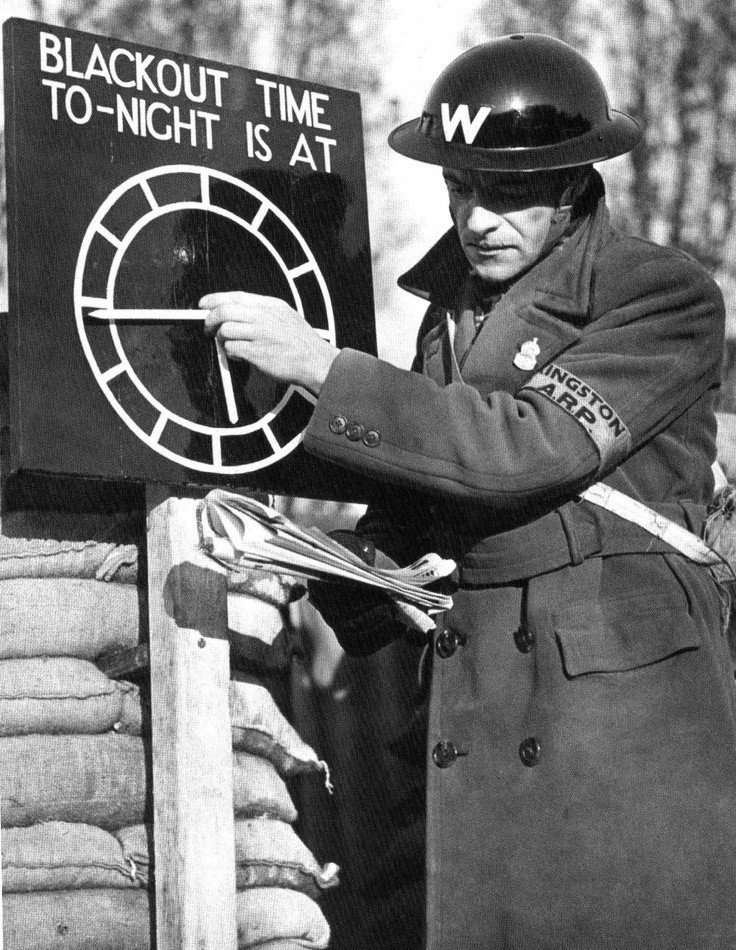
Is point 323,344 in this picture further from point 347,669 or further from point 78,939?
point 347,669

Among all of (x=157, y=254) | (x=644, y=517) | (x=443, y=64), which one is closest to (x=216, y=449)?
(x=157, y=254)

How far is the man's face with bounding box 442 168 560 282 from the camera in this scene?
3.65m

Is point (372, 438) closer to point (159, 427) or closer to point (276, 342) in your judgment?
point (276, 342)

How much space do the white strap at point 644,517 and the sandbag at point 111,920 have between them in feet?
3.59

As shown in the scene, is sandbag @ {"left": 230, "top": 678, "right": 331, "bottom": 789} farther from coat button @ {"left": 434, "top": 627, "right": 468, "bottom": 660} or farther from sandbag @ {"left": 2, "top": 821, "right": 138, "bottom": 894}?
coat button @ {"left": 434, "top": 627, "right": 468, "bottom": 660}

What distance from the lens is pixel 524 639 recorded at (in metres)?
3.46

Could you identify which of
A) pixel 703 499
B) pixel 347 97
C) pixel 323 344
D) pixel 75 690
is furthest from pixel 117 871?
pixel 347 97

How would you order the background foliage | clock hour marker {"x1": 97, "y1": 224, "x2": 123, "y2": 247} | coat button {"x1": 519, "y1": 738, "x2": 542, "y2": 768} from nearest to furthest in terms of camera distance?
coat button {"x1": 519, "y1": 738, "x2": 542, "y2": 768} < clock hour marker {"x1": 97, "y1": 224, "x2": 123, "y2": 247} < the background foliage

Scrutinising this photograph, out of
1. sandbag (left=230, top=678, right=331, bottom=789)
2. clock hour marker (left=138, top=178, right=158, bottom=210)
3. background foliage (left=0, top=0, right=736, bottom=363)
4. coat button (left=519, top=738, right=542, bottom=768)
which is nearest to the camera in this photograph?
coat button (left=519, top=738, right=542, bottom=768)

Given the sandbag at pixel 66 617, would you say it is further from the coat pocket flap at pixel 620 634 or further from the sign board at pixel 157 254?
the coat pocket flap at pixel 620 634

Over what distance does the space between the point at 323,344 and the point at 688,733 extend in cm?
102

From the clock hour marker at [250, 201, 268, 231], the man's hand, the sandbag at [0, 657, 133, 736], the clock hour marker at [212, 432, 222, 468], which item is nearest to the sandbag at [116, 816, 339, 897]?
the sandbag at [0, 657, 133, 736]

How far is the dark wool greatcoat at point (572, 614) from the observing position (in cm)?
332

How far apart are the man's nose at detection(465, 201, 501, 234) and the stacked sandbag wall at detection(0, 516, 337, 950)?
944 millimetres
